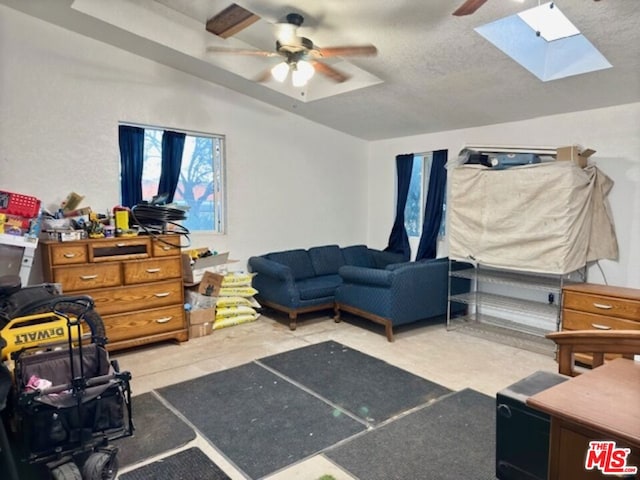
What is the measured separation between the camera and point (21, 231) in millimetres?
3322

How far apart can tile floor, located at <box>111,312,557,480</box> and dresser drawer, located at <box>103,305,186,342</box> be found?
0.19 m

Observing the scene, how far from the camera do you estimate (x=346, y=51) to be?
3055 mm

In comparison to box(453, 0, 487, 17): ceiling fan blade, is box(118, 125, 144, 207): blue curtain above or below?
below

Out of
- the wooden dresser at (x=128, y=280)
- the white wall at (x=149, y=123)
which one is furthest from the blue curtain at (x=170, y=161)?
the wooden dresser at (x=128, y=280)

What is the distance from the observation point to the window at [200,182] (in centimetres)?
462

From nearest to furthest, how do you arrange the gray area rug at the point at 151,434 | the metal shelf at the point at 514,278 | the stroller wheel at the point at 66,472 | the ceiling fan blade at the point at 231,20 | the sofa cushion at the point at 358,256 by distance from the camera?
the stroller wheel at the point at 66,472 < the gray area rug at the point at 151,434 < the ceiling fan blade at the point at 231,20 < the metal shelf at the point at 514,278 < the sofa cushion at the point at 358,256

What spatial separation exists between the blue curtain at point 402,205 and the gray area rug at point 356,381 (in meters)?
2.11

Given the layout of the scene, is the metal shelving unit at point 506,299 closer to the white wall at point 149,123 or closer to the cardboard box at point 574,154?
Result: the cardboard box at point 574,154

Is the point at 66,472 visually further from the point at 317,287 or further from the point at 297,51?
the point at 317,287

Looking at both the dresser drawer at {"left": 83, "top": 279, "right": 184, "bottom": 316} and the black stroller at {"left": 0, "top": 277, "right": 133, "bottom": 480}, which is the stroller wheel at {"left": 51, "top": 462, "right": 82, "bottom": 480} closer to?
the black stroller at {"left": 0, "top": 277, "right": 133, "bottom": 480}

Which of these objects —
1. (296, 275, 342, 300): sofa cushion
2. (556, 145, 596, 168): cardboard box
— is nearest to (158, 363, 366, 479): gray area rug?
(296, 275, 342, 300): sofa cushion

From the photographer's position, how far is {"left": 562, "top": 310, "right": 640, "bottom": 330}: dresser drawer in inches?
129

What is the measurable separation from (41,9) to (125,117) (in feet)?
3.41

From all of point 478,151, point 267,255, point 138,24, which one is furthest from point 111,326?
point 478,151
